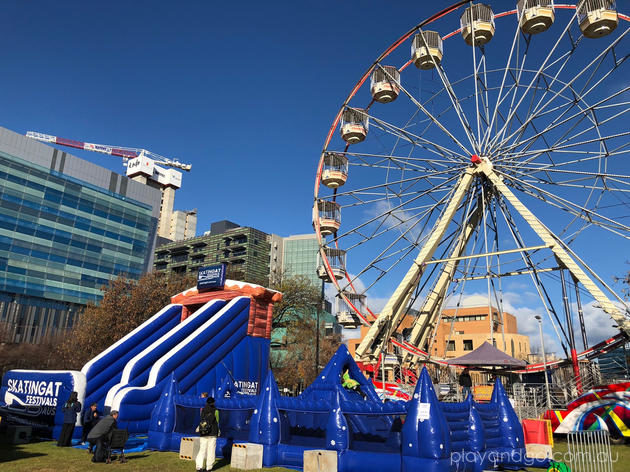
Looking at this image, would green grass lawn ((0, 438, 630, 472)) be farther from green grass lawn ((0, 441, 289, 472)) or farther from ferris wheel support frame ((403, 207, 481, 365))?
ferris wheel support frame ((403, 207, 481, 365))

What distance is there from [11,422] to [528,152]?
73.0ft

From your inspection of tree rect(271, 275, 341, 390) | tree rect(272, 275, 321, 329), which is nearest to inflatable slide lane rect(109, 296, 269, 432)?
tree rect(272, 275, 321, 329)

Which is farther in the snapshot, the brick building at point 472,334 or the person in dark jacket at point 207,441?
the brick building at point 472,334

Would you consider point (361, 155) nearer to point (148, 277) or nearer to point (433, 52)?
point (433, 52)

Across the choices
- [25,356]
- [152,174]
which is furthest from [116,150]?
[25,356]

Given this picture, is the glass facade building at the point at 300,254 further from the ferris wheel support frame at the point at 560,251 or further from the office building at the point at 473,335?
the ferris wheel support frame at the point at 560,251

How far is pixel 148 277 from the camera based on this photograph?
38250mm

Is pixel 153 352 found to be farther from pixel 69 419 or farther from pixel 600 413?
pixel 600 413

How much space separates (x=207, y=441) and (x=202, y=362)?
889 centimetres

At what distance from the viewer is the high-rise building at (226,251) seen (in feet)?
338

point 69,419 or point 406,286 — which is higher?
point 406,286

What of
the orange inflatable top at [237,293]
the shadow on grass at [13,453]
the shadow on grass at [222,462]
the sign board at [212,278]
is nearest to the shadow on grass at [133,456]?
the shadow on grass at [13,453]

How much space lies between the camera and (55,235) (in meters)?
68.9

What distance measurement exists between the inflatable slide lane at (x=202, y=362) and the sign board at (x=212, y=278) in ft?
4.62
